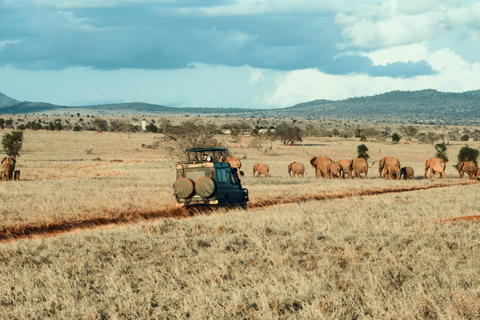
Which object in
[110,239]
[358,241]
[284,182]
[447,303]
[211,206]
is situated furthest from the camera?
[284,182]

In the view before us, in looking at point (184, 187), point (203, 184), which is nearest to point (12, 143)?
point (184, 187)

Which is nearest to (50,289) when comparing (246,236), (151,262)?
(151,262)

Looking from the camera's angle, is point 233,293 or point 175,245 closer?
point 233,293

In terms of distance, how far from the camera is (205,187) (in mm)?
16703

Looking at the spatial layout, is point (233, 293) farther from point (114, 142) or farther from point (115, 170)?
point (114, 142)

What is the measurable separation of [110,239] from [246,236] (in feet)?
10.2

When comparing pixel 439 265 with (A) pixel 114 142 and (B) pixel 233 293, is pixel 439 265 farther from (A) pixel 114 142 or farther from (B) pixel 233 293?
(A) pixel 114 142

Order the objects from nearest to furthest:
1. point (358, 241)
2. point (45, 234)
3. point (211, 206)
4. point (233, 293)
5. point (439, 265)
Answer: point (233, 293) → point (439, 265) → point (358, 241) → point (45, 234) → point (211, 206)

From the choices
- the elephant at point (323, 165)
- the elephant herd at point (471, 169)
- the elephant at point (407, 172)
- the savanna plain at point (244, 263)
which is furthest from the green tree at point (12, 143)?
the elephant herd at point (471, 169)

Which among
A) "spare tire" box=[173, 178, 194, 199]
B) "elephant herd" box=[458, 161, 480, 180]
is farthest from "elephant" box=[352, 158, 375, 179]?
"spare tire" box=[173, 178, 194, 199]

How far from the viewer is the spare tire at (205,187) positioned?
16625 mm

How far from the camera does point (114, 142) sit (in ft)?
265

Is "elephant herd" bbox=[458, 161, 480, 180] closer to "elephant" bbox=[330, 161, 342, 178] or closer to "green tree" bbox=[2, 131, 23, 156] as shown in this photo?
"elephant" bbox=[330, 161, 342, 178]

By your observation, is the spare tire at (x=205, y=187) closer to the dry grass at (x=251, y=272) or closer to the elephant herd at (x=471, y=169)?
the dry grass at (x=251, y=272)
